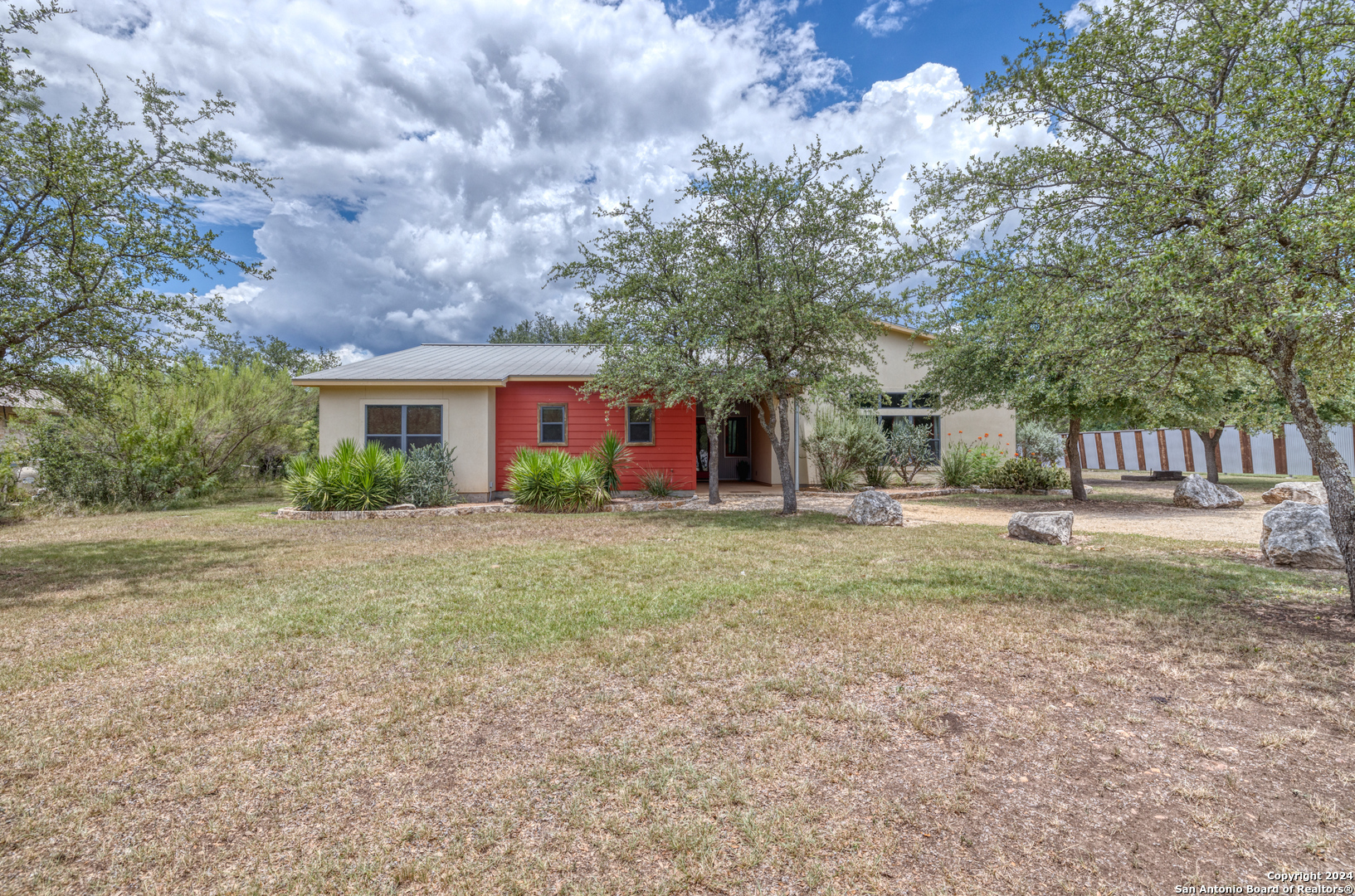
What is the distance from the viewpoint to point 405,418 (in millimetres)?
13961

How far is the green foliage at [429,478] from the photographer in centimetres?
1234

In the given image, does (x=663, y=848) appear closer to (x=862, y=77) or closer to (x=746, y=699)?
(x=746, y=699)

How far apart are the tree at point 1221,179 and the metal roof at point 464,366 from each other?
28.0ft

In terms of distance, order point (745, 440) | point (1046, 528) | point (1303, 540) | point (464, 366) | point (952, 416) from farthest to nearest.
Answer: point (745, 440) → point (952, 416) → point (464, 366) → point (1046, 528) → point (1303, 540)

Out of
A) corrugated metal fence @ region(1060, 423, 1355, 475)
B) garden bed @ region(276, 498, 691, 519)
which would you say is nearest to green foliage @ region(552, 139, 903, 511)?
garden bed @ region(276, 498, 691, 519)

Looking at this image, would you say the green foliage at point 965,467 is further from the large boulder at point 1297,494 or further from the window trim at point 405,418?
the window trim at point 405,418

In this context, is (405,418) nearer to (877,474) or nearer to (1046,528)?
(877,474)

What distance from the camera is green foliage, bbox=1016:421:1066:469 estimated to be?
1950 cm

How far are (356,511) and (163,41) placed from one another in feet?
25.0

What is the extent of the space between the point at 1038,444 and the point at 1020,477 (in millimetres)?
5171

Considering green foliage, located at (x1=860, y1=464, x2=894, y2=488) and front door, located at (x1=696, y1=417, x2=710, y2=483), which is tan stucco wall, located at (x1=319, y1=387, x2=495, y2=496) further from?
green foliage, located at (x1=860, y1=464, x2=894, y2=488)

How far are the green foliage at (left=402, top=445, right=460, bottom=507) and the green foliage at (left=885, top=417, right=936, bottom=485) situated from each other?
1085 centimetres

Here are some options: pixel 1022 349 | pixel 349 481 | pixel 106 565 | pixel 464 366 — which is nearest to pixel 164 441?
pixel 349 481

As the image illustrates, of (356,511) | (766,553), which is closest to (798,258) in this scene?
(766,553)
